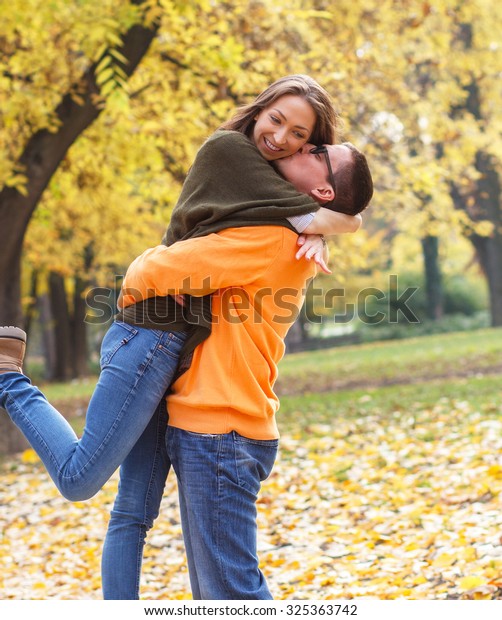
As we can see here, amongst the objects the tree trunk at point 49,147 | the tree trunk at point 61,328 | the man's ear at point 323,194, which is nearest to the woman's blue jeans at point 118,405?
the man's ear at point 323,194

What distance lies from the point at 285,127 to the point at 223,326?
690 millimetres

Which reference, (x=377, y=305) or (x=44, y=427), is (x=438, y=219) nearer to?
(x=44, y=427)

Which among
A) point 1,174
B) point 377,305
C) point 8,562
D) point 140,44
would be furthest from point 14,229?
point 377,305

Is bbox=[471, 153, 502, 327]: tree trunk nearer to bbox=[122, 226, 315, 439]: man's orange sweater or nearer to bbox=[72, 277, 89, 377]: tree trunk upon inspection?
bbox=[72, 277, 89, 377]: tree trunk

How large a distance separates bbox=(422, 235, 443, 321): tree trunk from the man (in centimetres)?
2648

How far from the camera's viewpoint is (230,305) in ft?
8.45

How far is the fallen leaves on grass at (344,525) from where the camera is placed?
4.04 m

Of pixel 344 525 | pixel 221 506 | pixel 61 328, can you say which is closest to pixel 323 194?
pixel 221 506

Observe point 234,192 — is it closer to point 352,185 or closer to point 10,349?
point 352,185

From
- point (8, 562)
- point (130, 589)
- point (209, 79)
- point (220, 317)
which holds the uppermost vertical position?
point (209, 79)

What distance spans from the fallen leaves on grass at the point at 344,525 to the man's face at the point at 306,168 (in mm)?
1998

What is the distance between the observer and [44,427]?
273 centimetres

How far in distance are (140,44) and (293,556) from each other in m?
5.08

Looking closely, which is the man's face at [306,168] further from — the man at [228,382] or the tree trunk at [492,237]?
the tree trunk at [492,237]
